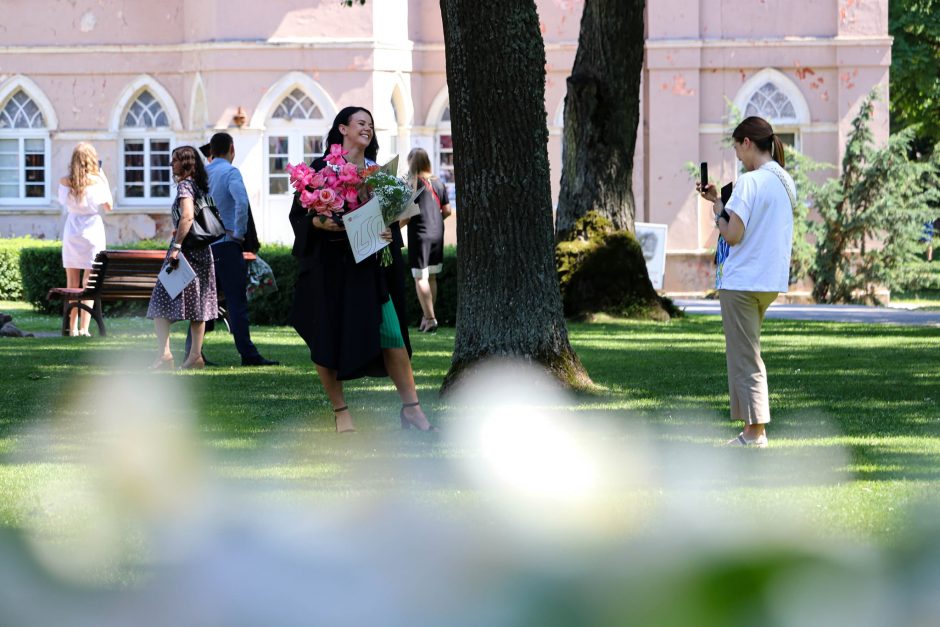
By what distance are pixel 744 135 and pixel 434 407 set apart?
281 centimetres

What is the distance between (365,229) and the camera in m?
8.83

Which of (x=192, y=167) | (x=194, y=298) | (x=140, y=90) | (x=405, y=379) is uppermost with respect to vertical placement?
(x=140, y=90)

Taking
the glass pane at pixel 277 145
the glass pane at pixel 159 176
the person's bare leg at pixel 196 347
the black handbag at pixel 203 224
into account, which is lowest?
the person's bare leg at pixel 196 347

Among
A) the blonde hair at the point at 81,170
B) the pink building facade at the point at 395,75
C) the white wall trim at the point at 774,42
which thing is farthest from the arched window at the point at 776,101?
the blonde hair at the point at 81,170

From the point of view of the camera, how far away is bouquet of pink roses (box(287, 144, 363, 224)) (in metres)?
8.79

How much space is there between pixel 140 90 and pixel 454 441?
19.7m

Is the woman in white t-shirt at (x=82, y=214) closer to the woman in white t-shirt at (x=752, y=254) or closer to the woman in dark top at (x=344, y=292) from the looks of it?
the woman in dark top at (x=344, y=292)

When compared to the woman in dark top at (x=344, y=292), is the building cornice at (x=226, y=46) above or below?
above

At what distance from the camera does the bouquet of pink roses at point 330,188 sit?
8.79 metres

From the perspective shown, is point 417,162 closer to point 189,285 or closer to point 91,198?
point 91,198

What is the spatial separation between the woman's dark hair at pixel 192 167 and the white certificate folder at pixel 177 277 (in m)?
0.55

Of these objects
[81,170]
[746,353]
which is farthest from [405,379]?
[81,170]

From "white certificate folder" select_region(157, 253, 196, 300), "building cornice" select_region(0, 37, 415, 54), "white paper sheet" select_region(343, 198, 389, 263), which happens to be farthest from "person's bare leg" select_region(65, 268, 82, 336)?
"building cornice" select_region(0, 37, 415, 54)

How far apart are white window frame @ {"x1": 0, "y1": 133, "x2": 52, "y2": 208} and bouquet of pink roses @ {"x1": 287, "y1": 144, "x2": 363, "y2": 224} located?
19.5m
